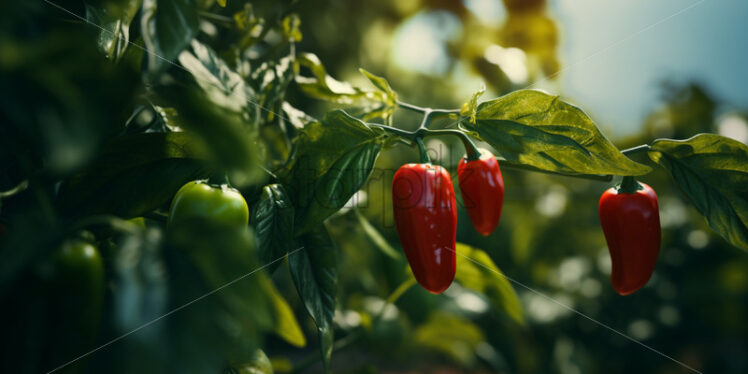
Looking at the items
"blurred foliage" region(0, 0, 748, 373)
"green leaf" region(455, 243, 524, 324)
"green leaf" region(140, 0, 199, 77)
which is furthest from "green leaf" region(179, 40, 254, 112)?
"green leaf" region(455, 243, 524, 324)

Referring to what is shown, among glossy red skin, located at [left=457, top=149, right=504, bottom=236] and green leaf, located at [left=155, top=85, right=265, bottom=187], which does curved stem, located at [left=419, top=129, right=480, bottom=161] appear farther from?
green leaf, located at [left=155, top=85, right=265, bottom=187]

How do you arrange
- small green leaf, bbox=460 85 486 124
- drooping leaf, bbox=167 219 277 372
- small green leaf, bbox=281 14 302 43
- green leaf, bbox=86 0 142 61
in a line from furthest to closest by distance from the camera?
small green leaf, bbox=281 14 302 43
small green leaf, bbox=460 85 486 124
green leaf, bbox=86 0 142 61
drooping leaf, bbox=167 219 277 372

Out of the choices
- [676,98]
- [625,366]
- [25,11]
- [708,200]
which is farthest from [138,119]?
[676,98]

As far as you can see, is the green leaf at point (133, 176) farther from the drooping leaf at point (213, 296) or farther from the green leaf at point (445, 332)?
the green leaf at point (445, 332)

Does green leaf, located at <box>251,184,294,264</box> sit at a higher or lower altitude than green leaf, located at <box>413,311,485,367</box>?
higher

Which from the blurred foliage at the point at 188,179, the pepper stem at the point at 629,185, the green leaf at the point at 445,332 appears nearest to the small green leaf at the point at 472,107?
the blurred foliage at the point at 188,179
